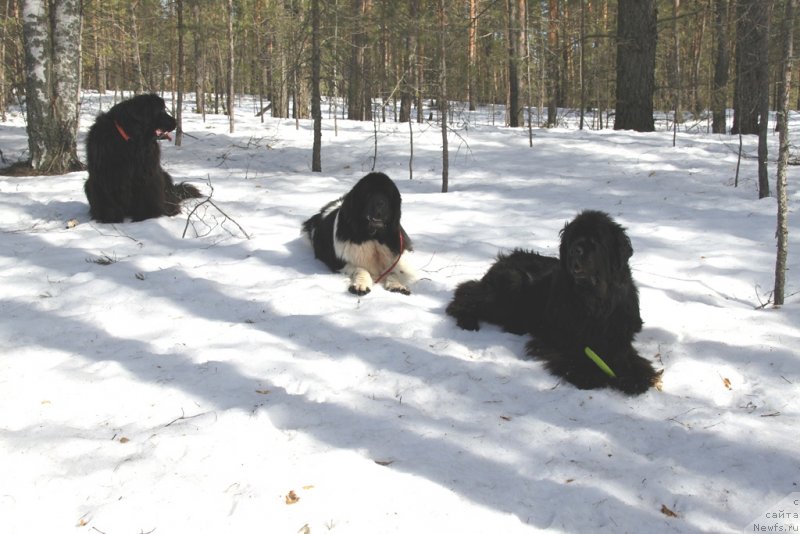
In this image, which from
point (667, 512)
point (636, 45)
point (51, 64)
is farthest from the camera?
point (636, 45)

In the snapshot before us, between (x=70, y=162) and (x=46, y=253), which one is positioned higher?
(x=70, y=162)

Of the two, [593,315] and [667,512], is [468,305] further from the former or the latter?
[667,512]

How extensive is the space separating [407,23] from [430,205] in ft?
8.99

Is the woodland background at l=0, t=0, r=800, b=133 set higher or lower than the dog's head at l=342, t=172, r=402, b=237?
higher

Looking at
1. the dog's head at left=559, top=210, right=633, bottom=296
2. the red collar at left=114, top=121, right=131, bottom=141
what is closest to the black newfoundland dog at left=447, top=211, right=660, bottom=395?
the dog's head at left=559, top=210, right=633, bottom=296

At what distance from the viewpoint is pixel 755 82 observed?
30.2 feet

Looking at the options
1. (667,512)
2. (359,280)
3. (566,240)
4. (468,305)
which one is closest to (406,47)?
(359,280)

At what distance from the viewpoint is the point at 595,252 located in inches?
149

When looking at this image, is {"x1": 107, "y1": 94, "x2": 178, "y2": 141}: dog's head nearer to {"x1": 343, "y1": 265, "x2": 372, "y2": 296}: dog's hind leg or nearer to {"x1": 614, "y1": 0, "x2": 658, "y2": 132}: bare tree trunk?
{"x1": 343, "y1": 265, "x2": 372, "y2": 296}: dog's hind leg

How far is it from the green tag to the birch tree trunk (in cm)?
956

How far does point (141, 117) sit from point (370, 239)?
357 centimetres

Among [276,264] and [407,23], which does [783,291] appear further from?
[407,23]

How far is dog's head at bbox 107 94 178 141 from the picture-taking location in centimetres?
702

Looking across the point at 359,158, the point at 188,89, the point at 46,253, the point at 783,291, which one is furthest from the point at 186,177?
the point at 188,89
